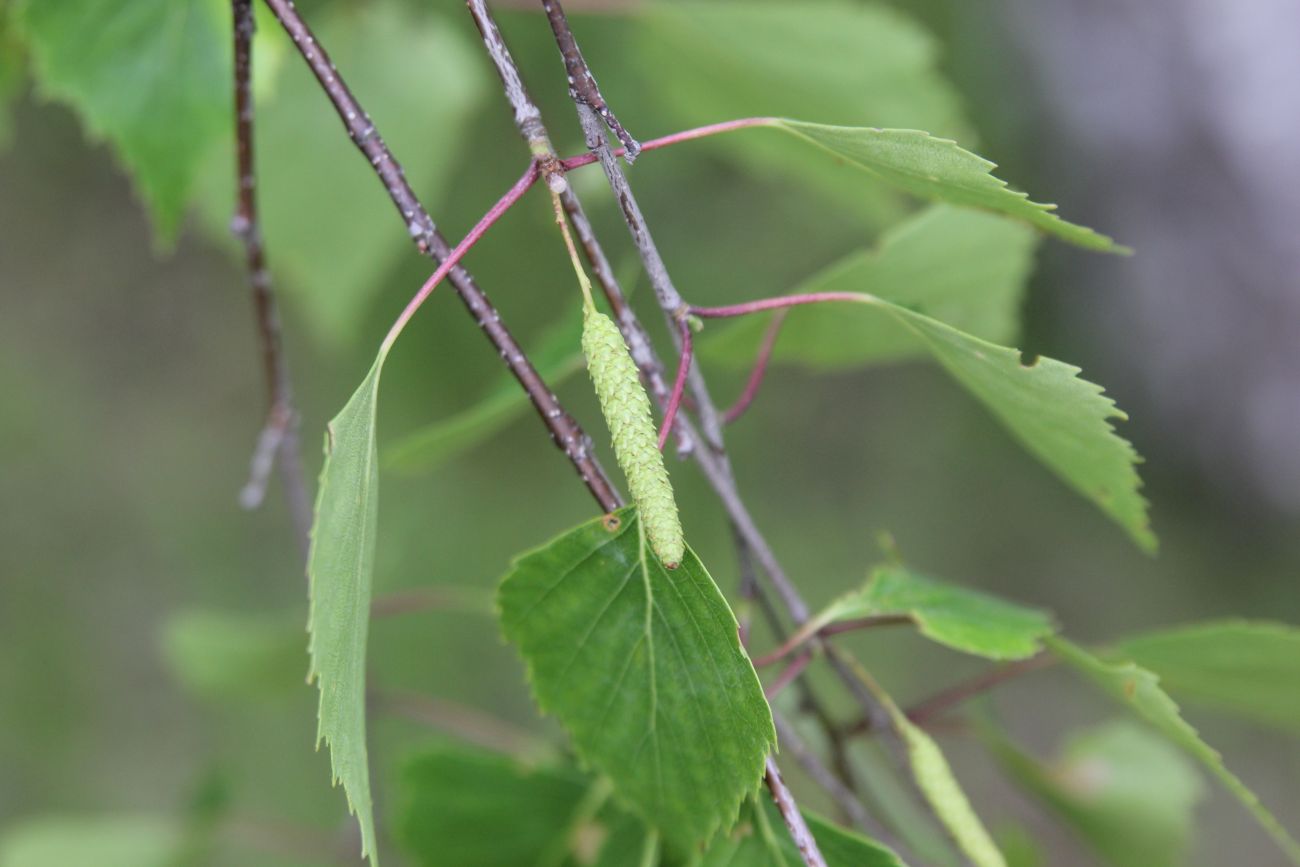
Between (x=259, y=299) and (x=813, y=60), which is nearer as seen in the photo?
(x=259, y=299)

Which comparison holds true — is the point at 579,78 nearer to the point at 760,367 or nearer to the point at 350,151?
the point at 760,367

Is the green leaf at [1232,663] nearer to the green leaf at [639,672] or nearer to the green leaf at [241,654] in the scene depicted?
the green leaf at [639,672]

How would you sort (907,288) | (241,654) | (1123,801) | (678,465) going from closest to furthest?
(907,288)
(1123,801)
(241,654)
(678,465)

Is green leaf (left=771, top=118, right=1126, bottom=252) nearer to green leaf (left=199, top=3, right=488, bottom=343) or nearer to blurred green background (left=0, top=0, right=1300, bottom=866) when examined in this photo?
Answer: green leaf (left=199, top=3, right=488, bottom=343)

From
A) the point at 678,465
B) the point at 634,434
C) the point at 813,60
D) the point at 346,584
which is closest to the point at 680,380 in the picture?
the point at 634,434

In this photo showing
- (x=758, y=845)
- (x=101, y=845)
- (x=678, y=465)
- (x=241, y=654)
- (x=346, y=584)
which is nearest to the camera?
(x=346, y=584)
